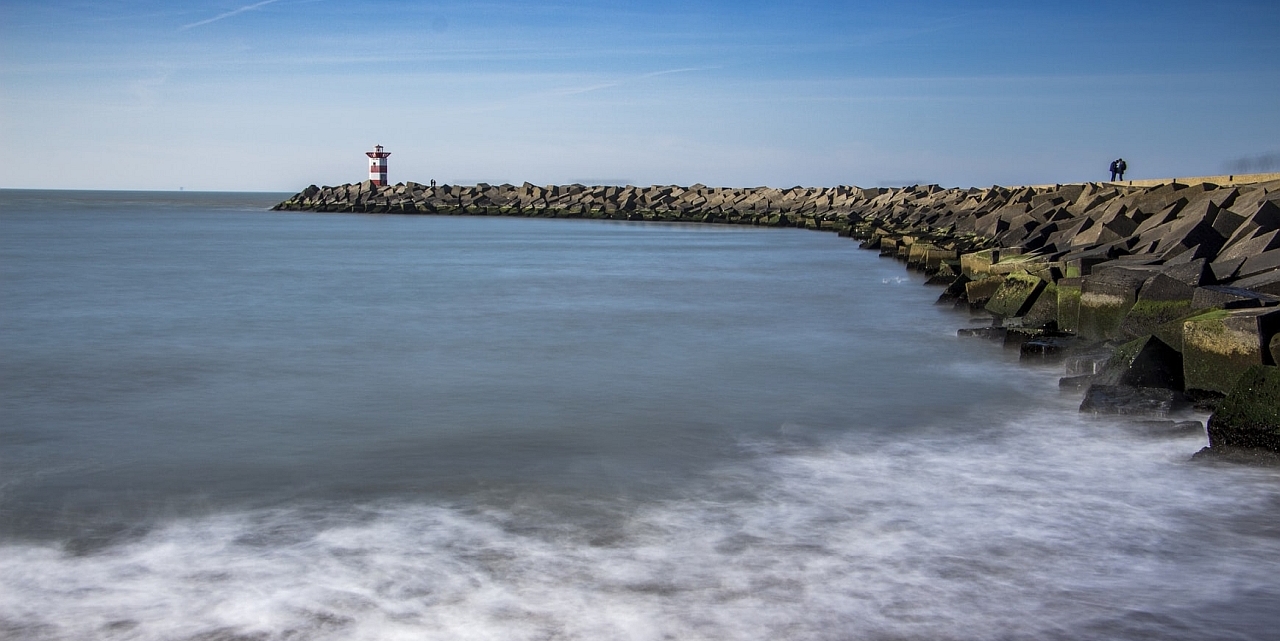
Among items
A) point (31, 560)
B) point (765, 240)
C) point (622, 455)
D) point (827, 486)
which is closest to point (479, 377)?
point (622, 455)

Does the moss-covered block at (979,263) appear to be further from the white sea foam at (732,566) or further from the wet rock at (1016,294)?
the white sea foam at (732,566)

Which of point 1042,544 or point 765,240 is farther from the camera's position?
point 765,240

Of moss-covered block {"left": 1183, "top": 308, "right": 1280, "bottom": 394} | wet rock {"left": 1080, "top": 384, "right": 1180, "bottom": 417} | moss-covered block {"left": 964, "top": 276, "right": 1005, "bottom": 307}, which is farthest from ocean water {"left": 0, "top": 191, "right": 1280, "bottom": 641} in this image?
moss-covered block {"left": 964, "top": 276, "right": 1005, "bottom": 307}

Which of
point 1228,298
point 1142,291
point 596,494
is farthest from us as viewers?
point 1142,291

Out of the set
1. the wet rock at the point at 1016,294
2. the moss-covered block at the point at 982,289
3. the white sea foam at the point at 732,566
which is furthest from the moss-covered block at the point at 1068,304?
the white sea foam at the point at 732,566

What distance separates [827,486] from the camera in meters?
4.12

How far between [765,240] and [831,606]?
72.7 ft

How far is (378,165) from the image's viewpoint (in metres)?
55.4

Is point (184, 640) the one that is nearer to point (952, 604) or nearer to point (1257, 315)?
point (952, 604)

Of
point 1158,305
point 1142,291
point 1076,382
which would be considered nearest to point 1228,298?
point 1158,305

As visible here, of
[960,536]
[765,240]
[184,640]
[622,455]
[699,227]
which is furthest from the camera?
[699,227]

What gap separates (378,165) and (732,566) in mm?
54688

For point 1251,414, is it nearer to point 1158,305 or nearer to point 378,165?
point 1158,305

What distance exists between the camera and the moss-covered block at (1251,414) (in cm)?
407
